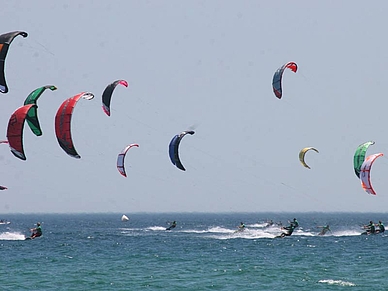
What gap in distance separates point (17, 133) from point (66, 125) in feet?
7.31

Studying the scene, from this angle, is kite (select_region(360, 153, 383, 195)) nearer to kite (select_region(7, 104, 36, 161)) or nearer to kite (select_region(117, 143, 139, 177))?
kite (select_region(117, 143, 139, 177))

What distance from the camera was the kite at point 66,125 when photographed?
32.3 meters

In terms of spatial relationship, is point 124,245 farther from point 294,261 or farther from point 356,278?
point 356,278

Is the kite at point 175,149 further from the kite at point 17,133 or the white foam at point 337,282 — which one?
the white foam at point 337,282

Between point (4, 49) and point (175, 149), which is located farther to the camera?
point (175, 149)

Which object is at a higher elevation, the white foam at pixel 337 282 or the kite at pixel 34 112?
the kite at pixel 34 112

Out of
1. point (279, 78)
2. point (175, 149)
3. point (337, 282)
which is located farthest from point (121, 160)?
point (337, 282)

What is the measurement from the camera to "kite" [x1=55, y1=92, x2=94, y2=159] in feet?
106

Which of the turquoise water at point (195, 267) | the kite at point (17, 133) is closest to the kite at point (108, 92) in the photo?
the turquoise water at point (195, 267)

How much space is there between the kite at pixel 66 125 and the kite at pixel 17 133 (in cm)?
171

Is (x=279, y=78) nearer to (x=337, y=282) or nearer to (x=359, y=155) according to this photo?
(x=359, y=155)

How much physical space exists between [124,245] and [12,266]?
15.3 meters

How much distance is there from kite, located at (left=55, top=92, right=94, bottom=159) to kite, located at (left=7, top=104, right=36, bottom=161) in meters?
1.71

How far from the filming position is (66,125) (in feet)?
107
